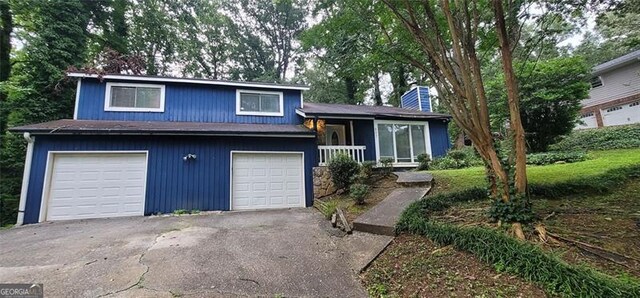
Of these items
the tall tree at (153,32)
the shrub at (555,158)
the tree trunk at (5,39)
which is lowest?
the shrub at (555,158)

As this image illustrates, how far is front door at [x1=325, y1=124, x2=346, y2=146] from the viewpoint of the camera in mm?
12047

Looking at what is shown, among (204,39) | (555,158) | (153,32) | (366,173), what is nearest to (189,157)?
(366,173)

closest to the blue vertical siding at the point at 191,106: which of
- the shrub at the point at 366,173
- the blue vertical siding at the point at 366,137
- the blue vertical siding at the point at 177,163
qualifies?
the blue vertical siding at the point at 177,163

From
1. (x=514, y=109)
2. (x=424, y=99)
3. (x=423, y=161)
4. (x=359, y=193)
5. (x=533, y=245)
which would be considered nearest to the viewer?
(x=533, y=245)

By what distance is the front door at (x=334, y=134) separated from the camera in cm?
1205

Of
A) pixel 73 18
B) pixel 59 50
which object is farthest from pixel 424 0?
pixel 73 18

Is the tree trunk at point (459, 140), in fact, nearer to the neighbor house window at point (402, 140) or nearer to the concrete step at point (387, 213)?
the neighbor house window at point (402, 140)

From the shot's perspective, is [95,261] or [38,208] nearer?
[95,261]

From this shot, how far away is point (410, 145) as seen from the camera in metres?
11.3

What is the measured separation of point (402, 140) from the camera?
1125 centimetres

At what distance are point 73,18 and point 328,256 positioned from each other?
613 inches

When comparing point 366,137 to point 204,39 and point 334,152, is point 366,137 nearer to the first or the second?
point 334,152

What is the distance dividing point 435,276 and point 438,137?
9804 millimetres

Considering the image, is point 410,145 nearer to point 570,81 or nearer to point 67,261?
point 570,81
